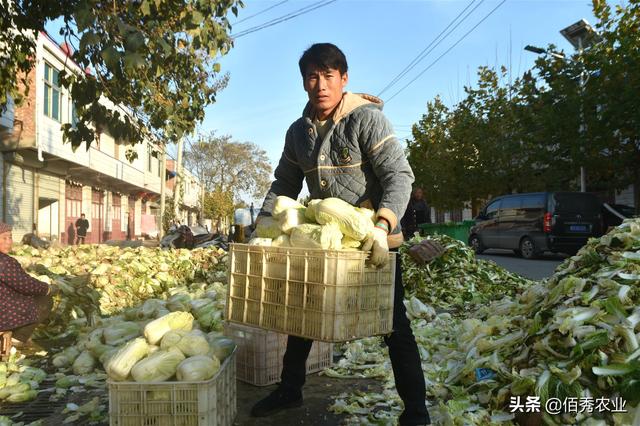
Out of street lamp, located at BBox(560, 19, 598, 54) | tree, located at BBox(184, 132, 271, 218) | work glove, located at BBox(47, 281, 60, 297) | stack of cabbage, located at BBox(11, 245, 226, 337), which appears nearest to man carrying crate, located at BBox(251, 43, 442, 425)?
work glove, located at BBox(47, 281, 60, 297)

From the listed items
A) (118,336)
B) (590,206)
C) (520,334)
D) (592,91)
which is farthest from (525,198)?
(118,336)

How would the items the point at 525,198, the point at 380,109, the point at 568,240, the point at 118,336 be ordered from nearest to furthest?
the point at 380,109 < the point at 118,336 < the point at 568,240 < the point at 525,198

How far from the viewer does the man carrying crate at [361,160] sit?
291cm

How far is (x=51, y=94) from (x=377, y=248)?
2205 cm

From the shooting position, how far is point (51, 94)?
20.6 metres

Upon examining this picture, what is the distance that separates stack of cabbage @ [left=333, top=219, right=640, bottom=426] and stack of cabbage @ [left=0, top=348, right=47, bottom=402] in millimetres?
2475

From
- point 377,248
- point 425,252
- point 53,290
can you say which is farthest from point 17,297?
point 425,252

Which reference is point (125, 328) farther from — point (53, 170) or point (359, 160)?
point (53, 170)

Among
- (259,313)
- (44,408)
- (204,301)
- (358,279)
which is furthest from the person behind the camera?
(204,301)

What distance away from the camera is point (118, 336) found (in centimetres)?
463

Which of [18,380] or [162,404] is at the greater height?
[162,404]

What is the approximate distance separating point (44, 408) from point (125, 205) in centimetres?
3584

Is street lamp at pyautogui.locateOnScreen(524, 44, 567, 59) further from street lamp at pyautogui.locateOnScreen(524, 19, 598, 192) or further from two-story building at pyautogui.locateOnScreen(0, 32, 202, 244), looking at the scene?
two-story building at pyautogui.locateOnScreen(0, 32, 202, 244)

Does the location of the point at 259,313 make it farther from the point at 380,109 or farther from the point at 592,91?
the point at 592,91
